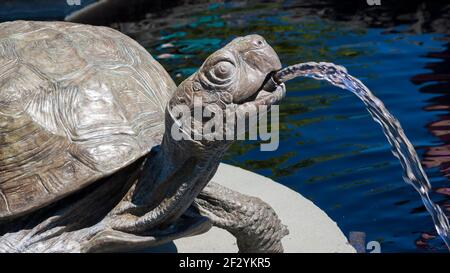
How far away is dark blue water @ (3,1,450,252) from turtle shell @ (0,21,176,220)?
6.44ft

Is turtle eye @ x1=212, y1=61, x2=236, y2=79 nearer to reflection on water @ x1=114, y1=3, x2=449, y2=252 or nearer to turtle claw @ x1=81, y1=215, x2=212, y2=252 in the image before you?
turtle claw @ x1=81, y1=215, x2=212, y2=252

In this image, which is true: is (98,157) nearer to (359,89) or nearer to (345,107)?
(359,89)

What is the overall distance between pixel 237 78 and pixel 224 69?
66mm

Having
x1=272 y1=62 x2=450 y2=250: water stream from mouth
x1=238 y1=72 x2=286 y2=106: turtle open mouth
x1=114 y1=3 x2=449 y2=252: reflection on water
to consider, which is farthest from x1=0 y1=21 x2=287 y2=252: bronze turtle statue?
x1=114 y1=3 x2=449 y2=252: reflection on water

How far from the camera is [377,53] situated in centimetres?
867

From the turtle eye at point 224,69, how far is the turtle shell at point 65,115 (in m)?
0.58

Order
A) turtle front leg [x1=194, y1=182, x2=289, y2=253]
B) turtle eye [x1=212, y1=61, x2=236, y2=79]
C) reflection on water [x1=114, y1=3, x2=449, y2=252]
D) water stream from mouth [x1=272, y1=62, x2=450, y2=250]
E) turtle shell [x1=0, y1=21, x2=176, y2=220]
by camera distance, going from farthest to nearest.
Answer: reflection on water [x1=114, y1=3, x2=449, y2=252]
turtle front leg [x1=194, y1=182, x2=289, y2=253]
turtle shell [x1=0, y1=21, x2=176, y2=220]
water stream from mouth [x1=272, y1=62, x2=450, y2=250]
turtle eye [x1=212, y1=61, x2=236, y2=79]

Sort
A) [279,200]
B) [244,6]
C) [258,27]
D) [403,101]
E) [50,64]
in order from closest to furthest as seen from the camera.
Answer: [50,64], [279,200], [403,101], [258,27], [244,6]

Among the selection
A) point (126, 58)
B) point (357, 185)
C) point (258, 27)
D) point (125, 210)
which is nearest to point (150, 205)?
point (125, 210)

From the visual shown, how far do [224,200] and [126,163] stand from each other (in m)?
0.60

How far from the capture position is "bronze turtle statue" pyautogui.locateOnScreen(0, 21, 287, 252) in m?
3.57

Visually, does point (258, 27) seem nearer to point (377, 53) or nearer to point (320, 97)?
point (377, 53)

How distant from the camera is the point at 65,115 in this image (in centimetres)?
376

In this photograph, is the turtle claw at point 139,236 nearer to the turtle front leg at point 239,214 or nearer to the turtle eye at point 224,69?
the turtle front leg at point 239,214
